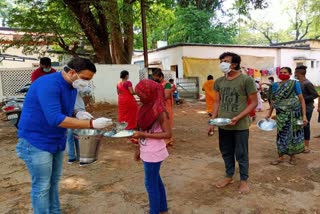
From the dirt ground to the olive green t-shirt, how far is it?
33.9 inches

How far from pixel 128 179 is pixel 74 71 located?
88.0 inches

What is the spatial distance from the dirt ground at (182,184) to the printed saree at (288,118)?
32 centimetres

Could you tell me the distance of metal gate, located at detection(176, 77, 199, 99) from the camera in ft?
51.1

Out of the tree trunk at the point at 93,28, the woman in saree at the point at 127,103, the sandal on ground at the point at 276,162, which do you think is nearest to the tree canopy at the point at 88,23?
the tree trunk at the point at 93,28

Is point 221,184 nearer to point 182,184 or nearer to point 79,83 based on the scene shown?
point 182,184

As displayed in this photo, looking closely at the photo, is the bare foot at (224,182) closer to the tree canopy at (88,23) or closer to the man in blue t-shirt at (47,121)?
the man in blue t-shirt at (47,121)

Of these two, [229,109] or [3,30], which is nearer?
[229,109]

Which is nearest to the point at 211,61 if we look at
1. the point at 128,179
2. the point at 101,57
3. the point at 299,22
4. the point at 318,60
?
the point at 101,57

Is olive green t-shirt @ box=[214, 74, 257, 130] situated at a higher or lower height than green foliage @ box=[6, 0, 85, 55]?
lower

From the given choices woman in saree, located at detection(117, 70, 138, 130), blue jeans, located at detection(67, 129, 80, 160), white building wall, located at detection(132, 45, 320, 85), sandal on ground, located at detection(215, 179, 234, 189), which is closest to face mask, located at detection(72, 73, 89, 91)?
sandal on ground, located at detection(215, 179, 234, 189)

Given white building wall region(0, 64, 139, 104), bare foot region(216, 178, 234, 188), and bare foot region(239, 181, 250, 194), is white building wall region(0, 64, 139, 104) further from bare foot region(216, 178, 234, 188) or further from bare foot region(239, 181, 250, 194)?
bare foot region(239, 181, 250, 194)

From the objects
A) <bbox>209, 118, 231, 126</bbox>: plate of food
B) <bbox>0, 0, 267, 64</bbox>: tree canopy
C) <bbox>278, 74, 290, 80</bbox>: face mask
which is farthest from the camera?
<bbox>0, 0, 267, 64</bbox>: tree canopy

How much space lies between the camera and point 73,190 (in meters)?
3.86

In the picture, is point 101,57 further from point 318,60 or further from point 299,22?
point 299,22
